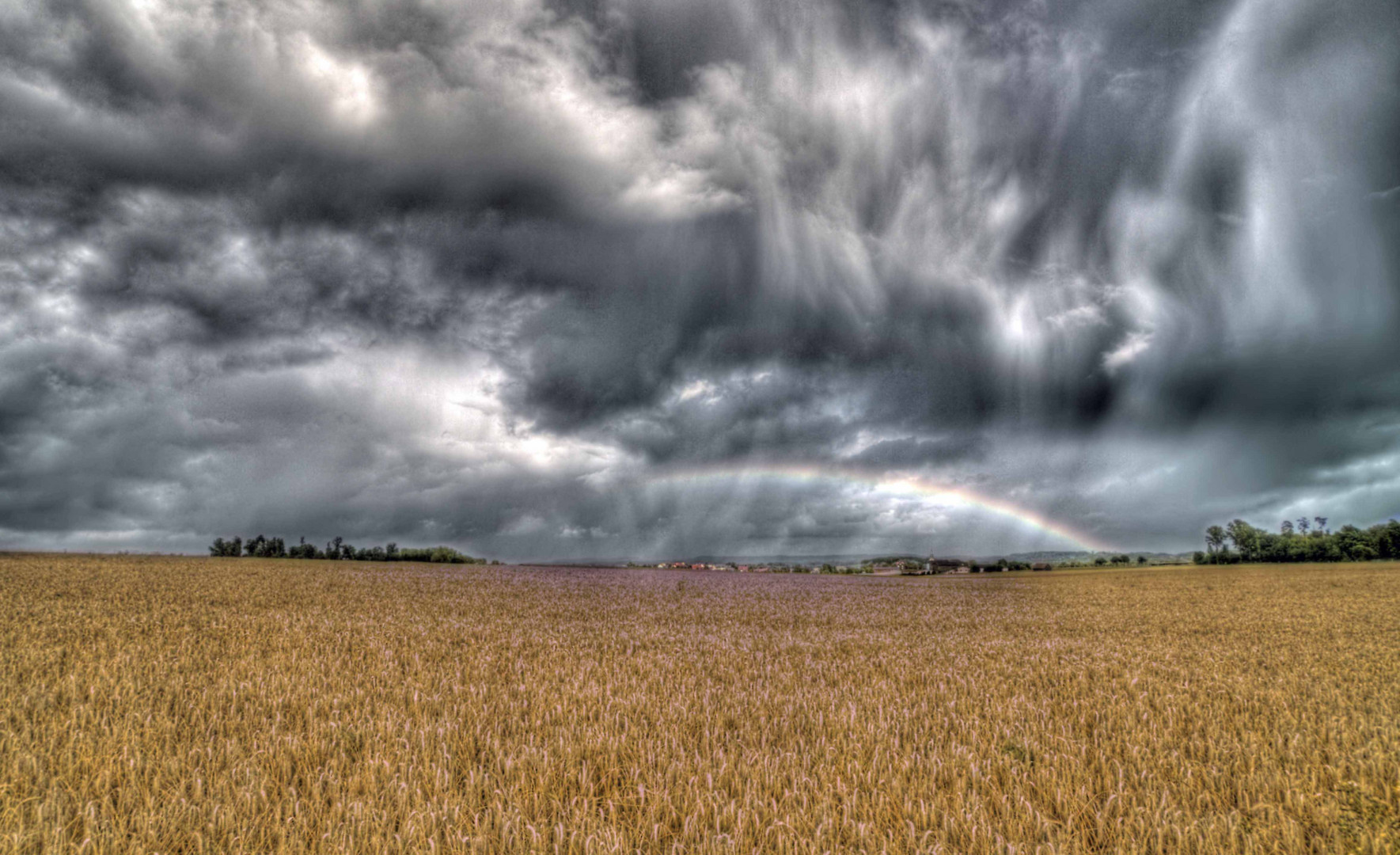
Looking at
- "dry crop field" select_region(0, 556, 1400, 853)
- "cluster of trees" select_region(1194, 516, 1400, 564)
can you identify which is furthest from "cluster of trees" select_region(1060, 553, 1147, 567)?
"dry crop field" select_region(0, 556, 1400, 853)

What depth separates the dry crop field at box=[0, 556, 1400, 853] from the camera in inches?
139

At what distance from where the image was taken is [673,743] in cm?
499

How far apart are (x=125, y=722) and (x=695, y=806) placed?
529 cm

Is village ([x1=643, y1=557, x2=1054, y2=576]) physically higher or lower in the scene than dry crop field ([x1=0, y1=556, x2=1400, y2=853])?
lower

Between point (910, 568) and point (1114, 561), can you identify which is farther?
point (1114, 561)

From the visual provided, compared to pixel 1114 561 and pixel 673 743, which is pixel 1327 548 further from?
pixel 673 743

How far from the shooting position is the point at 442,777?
4.21 m

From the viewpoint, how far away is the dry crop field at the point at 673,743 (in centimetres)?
Result: 352

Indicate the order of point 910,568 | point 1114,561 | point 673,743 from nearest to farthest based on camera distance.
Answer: point 673,743 < point 910,568 < point 1114,561

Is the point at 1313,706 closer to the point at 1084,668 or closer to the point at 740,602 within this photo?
the point at 1084,668

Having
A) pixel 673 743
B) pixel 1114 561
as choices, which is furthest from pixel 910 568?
pixel 673 743

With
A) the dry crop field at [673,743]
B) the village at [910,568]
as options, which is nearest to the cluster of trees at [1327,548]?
the village at [910,568]

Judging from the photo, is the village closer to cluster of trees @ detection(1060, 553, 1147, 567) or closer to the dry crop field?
cluster of trees @ detection(1060, 553, 1147, 567)

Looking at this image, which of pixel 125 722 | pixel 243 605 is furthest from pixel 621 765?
pixel 243 605
